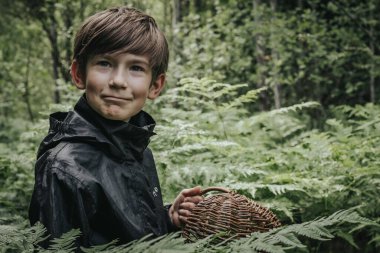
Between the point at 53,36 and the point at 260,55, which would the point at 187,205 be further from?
the point at 53,36

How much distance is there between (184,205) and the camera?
2.43 meters

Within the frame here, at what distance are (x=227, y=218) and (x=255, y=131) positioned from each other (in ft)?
13.2

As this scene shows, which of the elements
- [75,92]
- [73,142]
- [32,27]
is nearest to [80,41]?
[73,142]

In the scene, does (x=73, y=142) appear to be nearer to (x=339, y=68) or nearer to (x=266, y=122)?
(x=266, y=122)

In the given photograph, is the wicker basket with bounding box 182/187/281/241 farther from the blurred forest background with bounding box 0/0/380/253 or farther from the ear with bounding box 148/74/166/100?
the ear with bounding box 148/74/166/100

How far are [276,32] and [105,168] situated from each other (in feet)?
A: 20.7

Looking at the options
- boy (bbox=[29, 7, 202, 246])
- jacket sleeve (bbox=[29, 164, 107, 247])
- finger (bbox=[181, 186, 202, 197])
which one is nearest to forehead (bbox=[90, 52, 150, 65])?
boy (bbox=[29, 7, 202, 246])

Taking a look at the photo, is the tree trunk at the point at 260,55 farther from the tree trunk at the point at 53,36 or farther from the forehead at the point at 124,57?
the forehead at the point at 124,57

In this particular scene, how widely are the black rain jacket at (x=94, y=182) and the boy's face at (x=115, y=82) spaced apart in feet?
0.18

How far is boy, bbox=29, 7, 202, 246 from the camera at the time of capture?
189 cm

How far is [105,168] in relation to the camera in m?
2.08

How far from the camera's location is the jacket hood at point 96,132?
209 cm

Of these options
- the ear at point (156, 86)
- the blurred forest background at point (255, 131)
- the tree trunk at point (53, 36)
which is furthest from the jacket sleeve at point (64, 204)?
the tree trunk at point (53, 36)

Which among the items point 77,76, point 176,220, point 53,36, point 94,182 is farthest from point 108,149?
point 53,36
